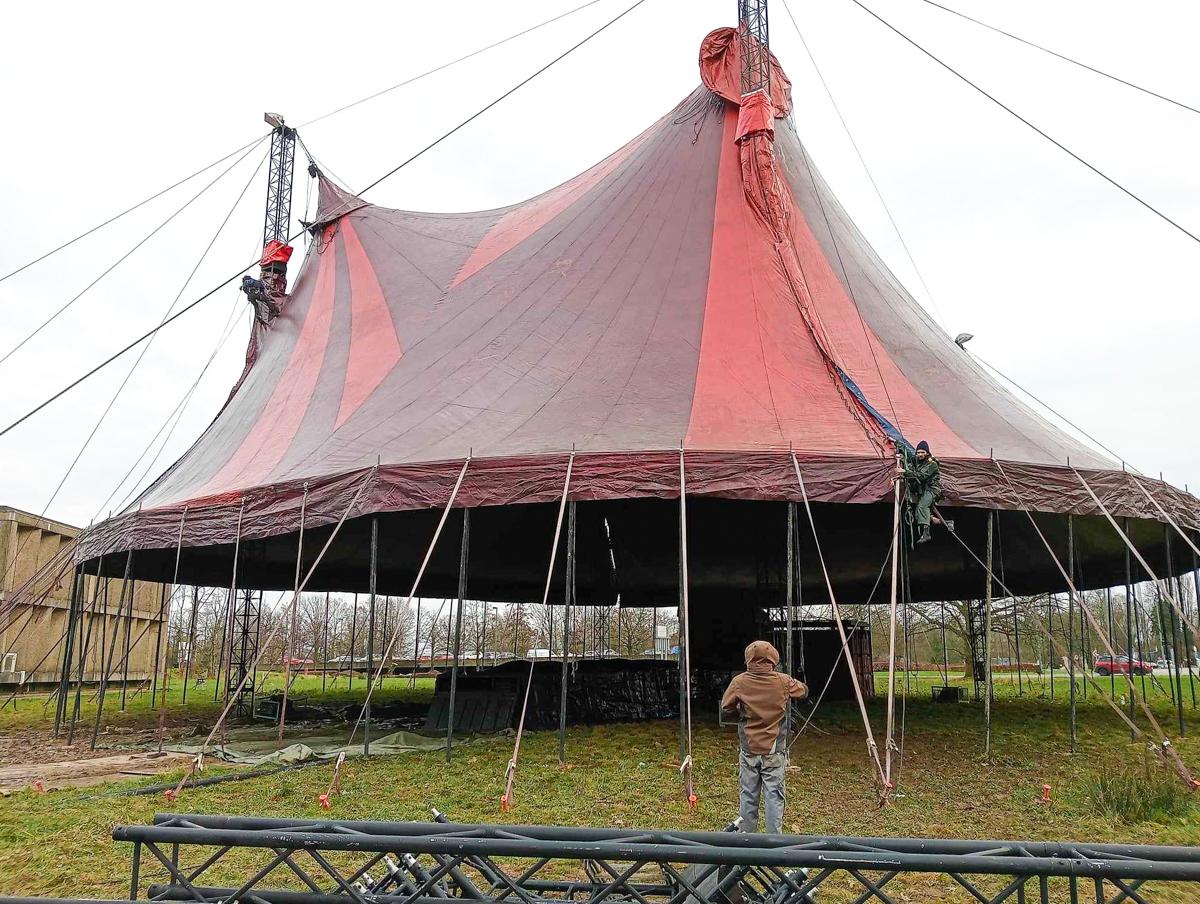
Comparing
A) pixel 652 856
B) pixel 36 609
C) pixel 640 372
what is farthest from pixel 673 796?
pixel 36 609

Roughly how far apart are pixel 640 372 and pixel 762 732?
545 cm

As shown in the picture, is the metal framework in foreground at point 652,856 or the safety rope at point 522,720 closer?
the metal framework in foreground at point 652,856

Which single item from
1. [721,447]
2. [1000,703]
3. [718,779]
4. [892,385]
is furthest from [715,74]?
[1000,703]

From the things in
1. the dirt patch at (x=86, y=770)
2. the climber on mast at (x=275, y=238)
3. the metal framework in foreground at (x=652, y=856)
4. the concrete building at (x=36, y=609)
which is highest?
the climber on mast at (x=275, y=238)

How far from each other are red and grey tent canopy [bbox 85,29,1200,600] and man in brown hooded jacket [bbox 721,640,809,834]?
315 centimetres

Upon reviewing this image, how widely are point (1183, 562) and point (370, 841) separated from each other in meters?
13.8

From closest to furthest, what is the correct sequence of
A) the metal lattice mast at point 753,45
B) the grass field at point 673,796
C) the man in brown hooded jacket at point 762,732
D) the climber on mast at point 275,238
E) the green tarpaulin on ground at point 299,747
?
the man in brown hooded jacket at point 762,732, the grass field at point 673,796, the green tarpaulin on ground at point 299,747, the metal lattice mast at point 753,45, the climber on mast at point 275,238

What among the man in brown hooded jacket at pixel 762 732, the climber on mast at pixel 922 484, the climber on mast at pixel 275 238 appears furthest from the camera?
the climber on mast at pixel 275 238

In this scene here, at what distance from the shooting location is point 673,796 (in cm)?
679

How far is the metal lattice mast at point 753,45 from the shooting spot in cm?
1154

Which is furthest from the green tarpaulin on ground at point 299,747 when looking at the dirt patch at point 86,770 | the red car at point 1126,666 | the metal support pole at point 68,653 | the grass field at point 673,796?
the red car at point 1126,666

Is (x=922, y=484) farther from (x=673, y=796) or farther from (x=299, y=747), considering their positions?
(x=299, y=747)

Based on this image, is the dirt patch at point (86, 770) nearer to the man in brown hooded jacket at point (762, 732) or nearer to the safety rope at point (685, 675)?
the safety rope at point (685, 675)

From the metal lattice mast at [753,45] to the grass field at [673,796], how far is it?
25.7ft
